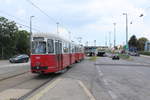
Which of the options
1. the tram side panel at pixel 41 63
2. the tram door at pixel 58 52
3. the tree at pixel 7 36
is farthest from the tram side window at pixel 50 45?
the tree at pixel 7 36

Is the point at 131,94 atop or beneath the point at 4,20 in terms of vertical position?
beneath

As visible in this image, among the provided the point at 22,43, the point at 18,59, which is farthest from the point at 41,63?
the point at 22,43

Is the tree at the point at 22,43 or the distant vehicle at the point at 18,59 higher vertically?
the tree at the point at 22,43

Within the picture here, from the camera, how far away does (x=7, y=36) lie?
60688 mm

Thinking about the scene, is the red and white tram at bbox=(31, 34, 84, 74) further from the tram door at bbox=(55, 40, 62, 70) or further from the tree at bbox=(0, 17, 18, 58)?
the tree at bbox=(0, 17, 18, 58)

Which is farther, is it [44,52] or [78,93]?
[44,52]

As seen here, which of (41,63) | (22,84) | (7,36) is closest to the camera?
(22,84)

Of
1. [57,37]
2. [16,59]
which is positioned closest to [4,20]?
[16,59]

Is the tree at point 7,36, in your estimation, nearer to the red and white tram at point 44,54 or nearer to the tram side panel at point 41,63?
the red and white tram at point 44,54

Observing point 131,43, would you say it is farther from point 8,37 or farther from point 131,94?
point 131,94

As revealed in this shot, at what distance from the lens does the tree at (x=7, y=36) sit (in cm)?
6065

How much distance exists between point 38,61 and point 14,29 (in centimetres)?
4809

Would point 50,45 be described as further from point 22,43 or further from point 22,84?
point 22,43

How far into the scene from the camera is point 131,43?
15062 centimetres
